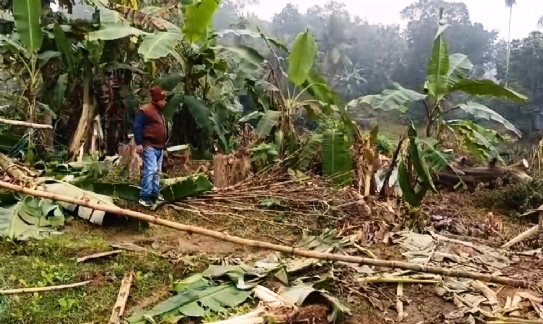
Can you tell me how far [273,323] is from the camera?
288 cm

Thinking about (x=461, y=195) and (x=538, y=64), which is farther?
(x=538, y=64)

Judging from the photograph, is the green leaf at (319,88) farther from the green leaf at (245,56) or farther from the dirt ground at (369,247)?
the dirt ground at (369,247)

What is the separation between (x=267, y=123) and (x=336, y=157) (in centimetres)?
114

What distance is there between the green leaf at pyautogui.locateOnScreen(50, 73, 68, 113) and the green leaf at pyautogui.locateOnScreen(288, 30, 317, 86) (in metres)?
3.31

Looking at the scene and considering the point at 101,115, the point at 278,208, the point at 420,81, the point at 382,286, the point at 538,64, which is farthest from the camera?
the point at 420,81

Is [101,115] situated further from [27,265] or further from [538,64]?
[538,64]

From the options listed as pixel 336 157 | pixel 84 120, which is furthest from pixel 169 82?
pixel 336 157

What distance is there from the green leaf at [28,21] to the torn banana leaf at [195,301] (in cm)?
378

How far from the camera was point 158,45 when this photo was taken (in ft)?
19.1

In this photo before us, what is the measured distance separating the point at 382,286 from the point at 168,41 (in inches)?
151

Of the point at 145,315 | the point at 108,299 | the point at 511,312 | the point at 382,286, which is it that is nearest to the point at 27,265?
the point at 108,299

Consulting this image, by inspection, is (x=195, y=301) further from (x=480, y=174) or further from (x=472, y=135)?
(x=480, y=174)

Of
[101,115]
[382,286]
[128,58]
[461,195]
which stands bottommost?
[461,195]

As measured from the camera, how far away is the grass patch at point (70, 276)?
2854 millimetres
